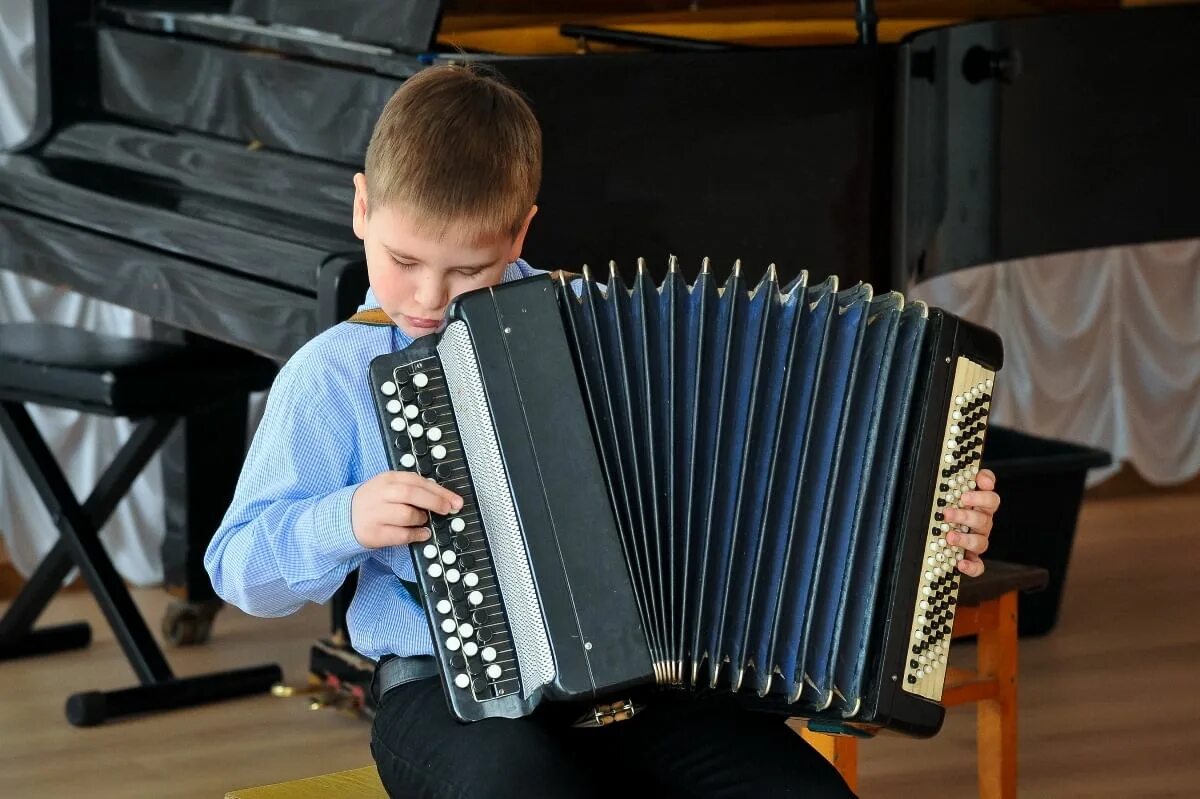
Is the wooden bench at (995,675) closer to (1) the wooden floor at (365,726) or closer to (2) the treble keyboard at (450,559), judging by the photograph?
(1) the wooden floor at (365,726)

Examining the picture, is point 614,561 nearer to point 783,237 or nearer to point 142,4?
point 783,237

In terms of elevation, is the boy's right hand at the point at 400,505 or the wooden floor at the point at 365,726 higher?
the boy's right hand at the point at 400,505

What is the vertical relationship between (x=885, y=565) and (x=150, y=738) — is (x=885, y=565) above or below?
above

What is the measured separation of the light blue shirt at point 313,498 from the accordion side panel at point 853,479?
35 centimetres

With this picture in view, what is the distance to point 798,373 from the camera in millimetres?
1684

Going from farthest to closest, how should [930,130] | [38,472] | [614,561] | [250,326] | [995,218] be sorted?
[38,472] < [995,218] < [930,130] < [250,326] < [614,561]

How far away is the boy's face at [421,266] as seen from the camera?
168 cm

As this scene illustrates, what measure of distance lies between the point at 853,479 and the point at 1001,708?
1058 millimetres

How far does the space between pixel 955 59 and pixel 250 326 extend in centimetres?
121

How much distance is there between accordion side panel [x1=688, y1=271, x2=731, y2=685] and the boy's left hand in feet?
0.82

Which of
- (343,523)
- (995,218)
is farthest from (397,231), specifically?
(995,218)

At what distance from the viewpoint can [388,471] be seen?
1.61 meters

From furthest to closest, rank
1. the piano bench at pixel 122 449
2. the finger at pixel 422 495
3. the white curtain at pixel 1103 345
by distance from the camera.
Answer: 1. the white curtain at pixel 1103 345
2. the piano bench at pixel 122 449
3. the finger at pixel 422 495

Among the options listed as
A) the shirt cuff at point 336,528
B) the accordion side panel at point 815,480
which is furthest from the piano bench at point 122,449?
the accordion side panel at point 815,480
